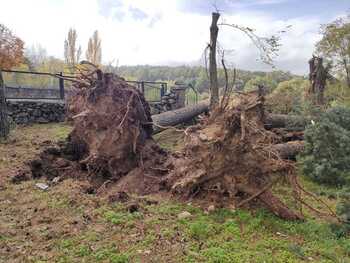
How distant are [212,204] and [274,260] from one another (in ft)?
4.65

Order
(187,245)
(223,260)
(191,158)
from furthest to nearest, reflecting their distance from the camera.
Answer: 1. (191,158)
2. (187,245)
3. (223,260)

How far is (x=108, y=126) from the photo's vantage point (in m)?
6.19

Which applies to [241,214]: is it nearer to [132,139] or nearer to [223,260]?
[223,260]

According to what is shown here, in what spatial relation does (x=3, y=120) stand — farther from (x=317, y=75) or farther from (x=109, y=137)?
(x=317, y=75)

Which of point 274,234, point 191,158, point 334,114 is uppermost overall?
point 334,114

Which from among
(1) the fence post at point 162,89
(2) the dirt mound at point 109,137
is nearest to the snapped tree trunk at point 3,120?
(2) the dirt mound at point 109,137

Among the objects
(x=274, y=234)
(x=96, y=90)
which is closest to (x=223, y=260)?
(x=274, y=234)

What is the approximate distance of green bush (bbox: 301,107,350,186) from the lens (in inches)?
258

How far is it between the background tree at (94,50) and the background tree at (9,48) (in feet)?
18.5

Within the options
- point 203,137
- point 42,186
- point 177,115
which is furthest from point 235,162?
point 177,115

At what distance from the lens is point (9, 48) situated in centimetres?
1515

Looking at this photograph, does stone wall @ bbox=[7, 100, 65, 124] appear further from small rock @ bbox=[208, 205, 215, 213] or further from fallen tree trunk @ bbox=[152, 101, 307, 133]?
small rock @ bbox=[208, 205, 215, 213]

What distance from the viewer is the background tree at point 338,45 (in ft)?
44.1

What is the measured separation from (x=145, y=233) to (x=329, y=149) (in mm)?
4625
